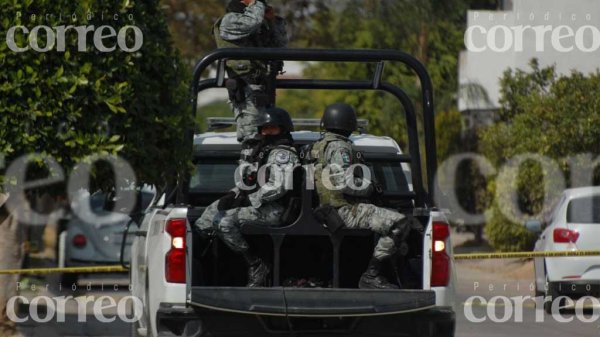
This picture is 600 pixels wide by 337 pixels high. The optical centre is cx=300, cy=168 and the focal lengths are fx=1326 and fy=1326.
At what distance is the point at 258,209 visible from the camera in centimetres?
885

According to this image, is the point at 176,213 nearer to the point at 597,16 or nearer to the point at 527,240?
the point at 527,240

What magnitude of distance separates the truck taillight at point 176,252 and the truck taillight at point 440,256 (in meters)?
1.61

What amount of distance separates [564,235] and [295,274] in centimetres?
659

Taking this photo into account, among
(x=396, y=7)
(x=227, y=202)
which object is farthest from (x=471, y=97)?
(x=227, y=202)

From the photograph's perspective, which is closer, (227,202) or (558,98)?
(227,202)

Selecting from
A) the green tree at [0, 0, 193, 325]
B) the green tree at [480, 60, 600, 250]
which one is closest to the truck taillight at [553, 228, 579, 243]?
the green tree at [480, 60, 600, 250]

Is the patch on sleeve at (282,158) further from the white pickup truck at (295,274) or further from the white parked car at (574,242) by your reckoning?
the white parked car at (574,242)

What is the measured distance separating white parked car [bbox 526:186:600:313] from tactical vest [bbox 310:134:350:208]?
6.81m

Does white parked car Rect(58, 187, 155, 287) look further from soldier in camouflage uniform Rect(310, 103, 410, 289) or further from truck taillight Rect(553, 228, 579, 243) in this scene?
soldier in camouflage uniform Rect(310, 103, 410, 289)

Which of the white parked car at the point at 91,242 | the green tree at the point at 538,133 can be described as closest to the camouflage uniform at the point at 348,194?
the white parked car at the point at 91,242

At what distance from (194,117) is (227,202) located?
614 mm

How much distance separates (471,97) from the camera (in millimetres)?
27312

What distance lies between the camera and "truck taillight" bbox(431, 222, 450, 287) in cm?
855

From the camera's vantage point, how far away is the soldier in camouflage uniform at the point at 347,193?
28.3ft
